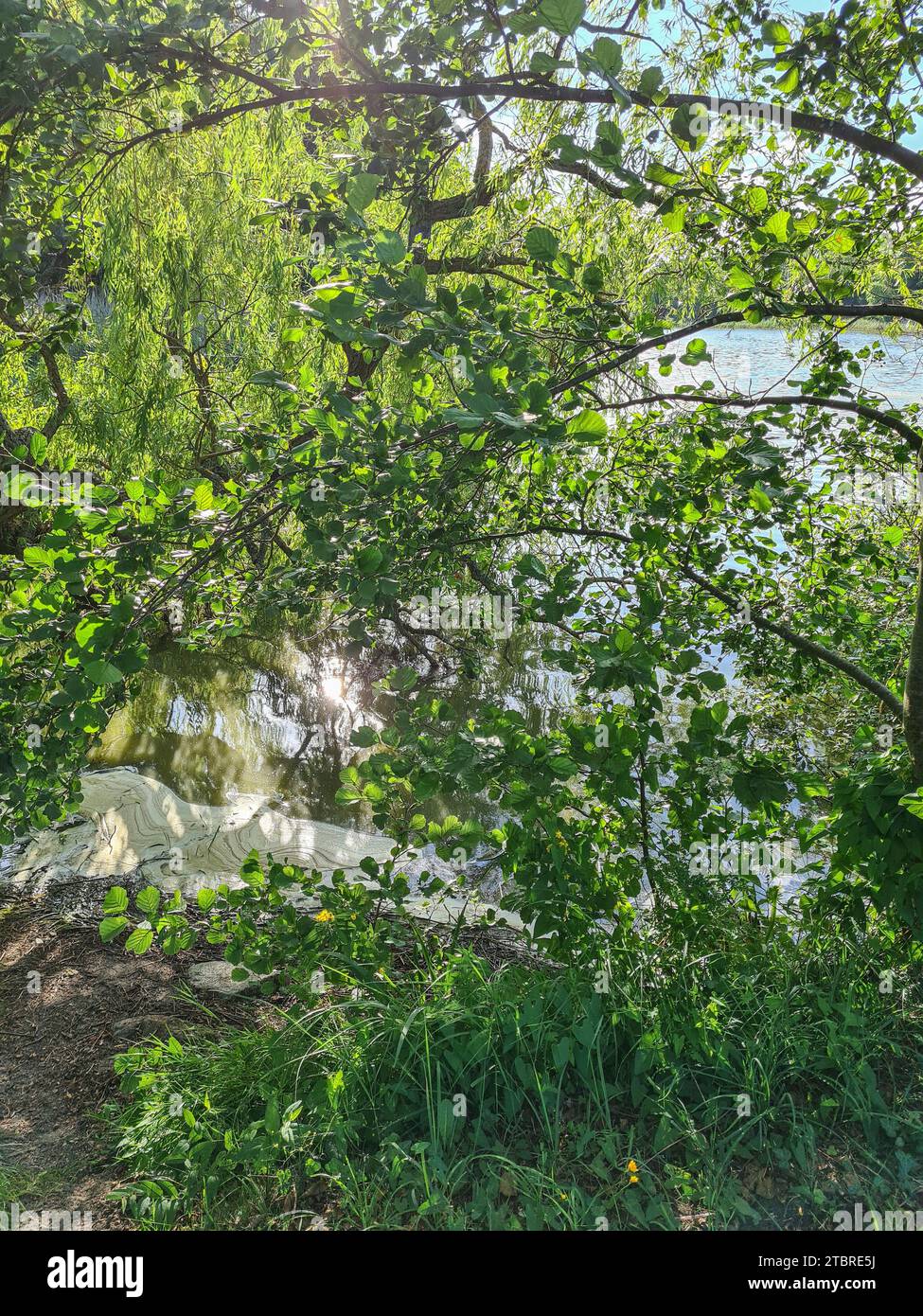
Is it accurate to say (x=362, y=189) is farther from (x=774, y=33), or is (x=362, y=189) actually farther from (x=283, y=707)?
(x=283, y=707)

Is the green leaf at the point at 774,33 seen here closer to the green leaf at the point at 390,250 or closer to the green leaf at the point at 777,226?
the green leaf at the point at 777,226

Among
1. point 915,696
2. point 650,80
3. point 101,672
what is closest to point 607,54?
point 650,80

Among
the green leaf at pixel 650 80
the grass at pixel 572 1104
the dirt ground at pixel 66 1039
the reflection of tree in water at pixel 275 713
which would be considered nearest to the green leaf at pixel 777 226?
the green leaf at pixel 650 80

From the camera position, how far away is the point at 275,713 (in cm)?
704

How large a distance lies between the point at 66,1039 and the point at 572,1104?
1.96 meters

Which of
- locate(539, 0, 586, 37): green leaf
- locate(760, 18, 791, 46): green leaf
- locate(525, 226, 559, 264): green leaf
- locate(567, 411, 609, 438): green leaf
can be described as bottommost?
locate(567, 411, 609, 438): green leaf

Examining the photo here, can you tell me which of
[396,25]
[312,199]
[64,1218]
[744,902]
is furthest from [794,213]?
[64,1218]

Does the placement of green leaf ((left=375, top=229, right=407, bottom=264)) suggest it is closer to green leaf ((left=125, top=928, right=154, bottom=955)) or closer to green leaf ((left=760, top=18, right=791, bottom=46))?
green leaf ((left=760, top=18, right=791, bottom=46))

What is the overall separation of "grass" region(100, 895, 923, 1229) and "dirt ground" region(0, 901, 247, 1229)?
153mm

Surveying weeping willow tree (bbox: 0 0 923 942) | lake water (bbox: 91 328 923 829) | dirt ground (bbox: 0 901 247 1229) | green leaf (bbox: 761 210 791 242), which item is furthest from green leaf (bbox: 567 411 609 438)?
lake water (bbox: 91 328 923 829)

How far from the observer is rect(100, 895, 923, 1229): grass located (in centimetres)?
195

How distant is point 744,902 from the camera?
259 cm

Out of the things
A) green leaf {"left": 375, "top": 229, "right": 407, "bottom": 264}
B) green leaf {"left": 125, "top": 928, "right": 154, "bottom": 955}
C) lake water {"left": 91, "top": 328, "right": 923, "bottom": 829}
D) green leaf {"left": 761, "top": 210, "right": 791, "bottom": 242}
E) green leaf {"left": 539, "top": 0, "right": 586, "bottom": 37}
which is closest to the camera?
green leaf {"left": 539, "top": 0, "right": 586, "bottom": 37}
